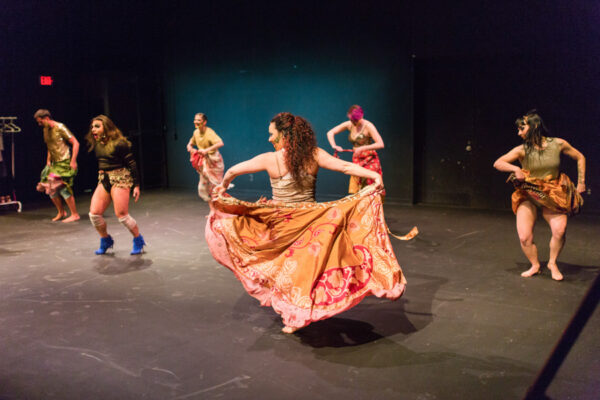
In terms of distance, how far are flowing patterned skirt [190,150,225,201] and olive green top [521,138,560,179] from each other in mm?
4679

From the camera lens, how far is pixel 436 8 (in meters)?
8.61

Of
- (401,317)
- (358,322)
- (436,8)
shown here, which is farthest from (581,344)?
(436,8)

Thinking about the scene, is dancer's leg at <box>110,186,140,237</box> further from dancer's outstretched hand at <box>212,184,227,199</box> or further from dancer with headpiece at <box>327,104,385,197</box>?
dancer with headpiece at <box>327,104,385,197</box>

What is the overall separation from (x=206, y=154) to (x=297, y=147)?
4.45 metres

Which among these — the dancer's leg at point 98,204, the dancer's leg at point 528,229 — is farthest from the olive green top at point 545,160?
the dancer's leg at point 98,204

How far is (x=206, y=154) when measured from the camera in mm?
8188

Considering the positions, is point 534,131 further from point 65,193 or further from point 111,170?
point 65,193

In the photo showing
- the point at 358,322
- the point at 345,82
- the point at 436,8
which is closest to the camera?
the point at 358,322

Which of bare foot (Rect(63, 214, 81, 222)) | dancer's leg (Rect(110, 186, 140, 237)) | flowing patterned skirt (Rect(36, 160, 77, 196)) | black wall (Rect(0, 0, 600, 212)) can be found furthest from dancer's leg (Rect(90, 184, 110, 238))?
black wall (Rect(0, 0, 600, 212))

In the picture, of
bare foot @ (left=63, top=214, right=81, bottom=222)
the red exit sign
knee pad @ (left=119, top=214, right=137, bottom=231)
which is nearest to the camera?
knee pad @ (left=119, top=214, right=137, bottom=231)

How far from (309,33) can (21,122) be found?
5580mm

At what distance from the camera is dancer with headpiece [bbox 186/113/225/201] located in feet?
26.6

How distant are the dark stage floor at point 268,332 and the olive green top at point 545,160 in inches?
37.7

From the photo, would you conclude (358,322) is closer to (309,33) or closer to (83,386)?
(83,386)
